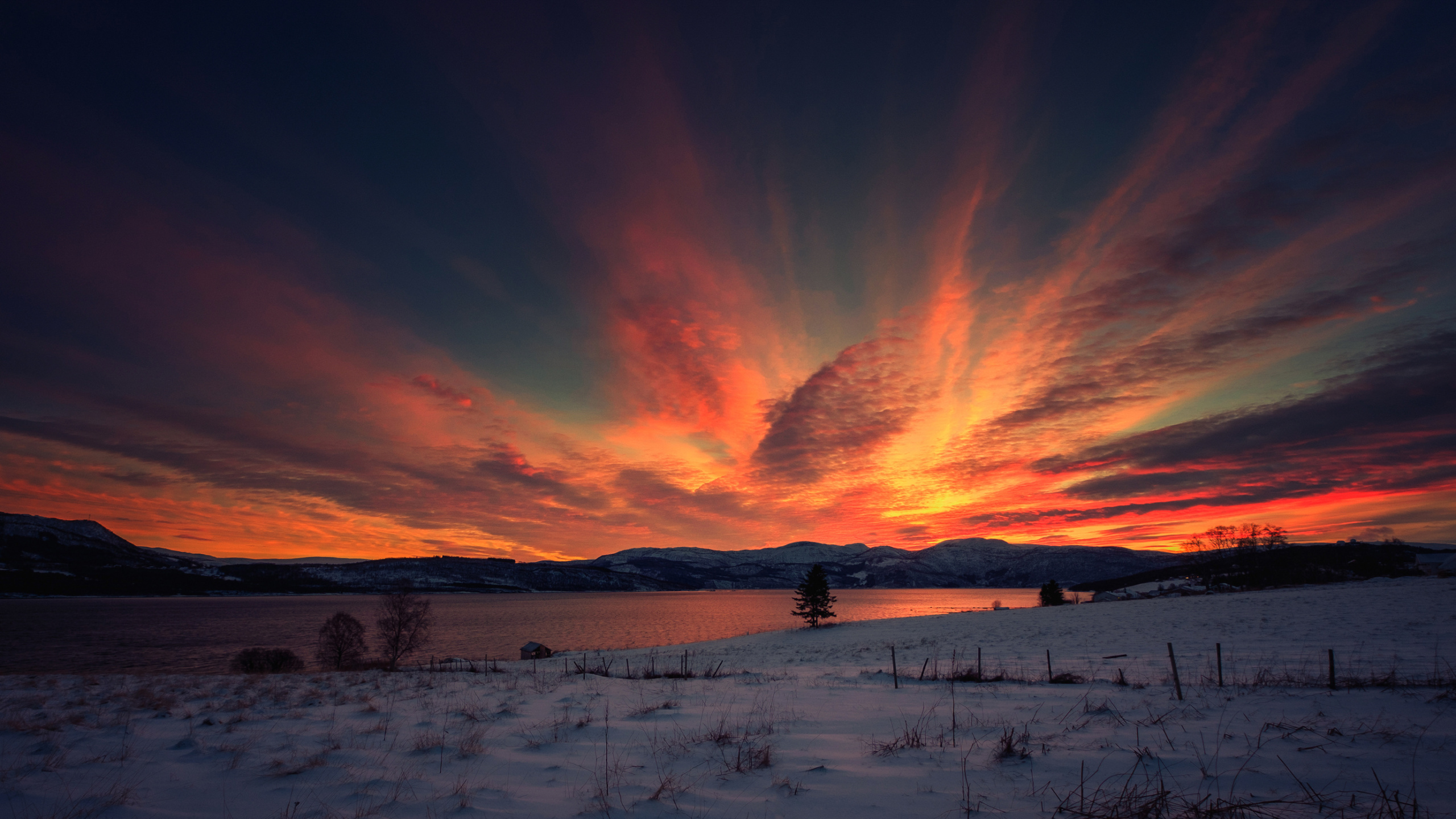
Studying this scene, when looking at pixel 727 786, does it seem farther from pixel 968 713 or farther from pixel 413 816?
pixel 968 713

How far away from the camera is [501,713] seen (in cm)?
1188

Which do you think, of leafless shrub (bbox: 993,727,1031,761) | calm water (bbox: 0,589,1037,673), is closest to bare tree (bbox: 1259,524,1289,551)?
calm water (bbox: 0,589,1037,673)

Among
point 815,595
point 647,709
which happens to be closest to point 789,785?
point 647,709

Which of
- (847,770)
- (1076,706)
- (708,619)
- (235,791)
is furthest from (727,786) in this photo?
(708,619)

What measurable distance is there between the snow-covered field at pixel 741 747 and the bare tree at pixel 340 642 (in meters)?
26.8

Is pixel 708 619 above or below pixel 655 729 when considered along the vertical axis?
below

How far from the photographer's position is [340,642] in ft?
141

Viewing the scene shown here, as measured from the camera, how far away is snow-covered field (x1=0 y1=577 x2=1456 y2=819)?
6.13 m

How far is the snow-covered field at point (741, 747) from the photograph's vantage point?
20.1 feet

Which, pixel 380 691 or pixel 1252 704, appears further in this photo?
pixel 380 691

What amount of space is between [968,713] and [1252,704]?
595 centimetres

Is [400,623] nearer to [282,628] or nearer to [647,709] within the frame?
[647,709]

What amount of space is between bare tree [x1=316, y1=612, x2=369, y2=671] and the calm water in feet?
28.8

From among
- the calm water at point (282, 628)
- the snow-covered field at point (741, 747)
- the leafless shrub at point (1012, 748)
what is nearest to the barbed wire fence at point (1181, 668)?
the snow-covered field at point (741, 747)
